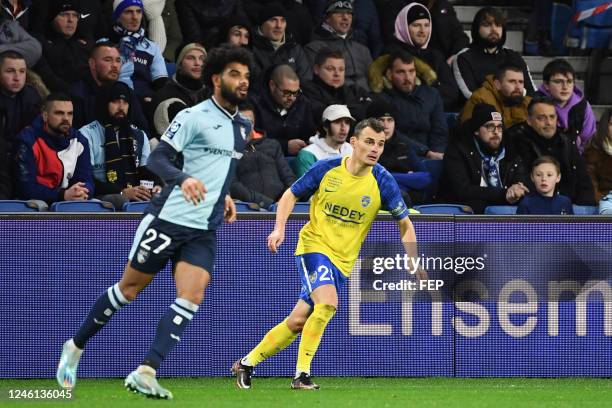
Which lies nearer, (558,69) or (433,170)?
(433,170)

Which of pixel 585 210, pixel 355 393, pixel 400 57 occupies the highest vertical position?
pixel 400 57

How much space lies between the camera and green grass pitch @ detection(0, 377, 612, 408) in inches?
353

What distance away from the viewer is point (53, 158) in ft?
40.5

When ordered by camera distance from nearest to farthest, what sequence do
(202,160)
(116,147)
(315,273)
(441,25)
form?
(202,160) → (315,273) → (116,147) → (441,25)

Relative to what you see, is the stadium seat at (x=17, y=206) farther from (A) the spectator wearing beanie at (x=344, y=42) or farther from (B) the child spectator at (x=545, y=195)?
(A) the spectator wearing beanie at (x=344, y=42)

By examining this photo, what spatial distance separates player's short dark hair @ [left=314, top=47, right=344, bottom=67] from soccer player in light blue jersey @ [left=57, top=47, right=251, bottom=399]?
206 inches

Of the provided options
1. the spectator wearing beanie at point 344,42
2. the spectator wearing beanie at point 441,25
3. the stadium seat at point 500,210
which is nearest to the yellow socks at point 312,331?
the stadium seat at point 500,210

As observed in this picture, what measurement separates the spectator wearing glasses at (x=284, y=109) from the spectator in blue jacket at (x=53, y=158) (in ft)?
6.97

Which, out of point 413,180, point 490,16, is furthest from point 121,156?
point 490,16

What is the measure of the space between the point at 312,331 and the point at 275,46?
5700mm

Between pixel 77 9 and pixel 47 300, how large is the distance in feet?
14.4

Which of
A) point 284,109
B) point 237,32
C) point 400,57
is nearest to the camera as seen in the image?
point 284,109

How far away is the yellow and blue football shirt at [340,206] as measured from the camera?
10.2 m

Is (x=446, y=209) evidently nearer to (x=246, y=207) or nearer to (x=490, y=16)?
(x=246, y=207)
